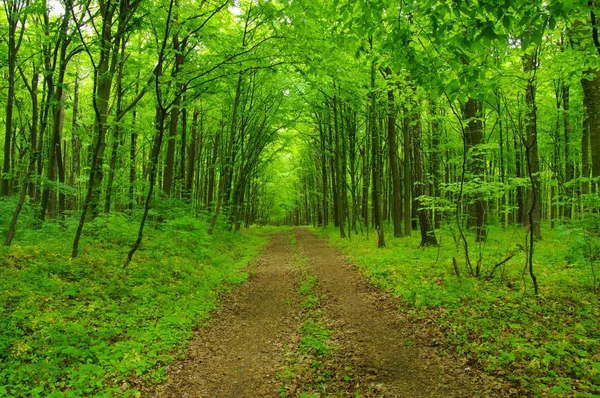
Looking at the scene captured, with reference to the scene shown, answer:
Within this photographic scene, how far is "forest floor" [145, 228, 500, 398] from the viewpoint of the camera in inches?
180

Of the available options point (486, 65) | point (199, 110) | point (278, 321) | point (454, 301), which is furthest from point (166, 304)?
point (199, 110)

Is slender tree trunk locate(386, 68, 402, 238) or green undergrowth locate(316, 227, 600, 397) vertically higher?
slender tree trunk locate(386, 68, 402, 238)

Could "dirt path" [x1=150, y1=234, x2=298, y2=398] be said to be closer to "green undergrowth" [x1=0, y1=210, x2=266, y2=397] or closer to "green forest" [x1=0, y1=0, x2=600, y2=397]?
"green forest" [x1=0, y1=0, x2=600, y2=397]

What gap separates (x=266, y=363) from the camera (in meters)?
5.54

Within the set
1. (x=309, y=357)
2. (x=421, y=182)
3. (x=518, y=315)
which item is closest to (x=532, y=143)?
(x=518, y=315)

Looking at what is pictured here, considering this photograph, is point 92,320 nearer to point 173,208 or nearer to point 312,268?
point 312,268

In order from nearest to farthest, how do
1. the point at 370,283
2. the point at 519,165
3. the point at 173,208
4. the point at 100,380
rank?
the point at 100,380 → the point at 370,283 → the point at 173,208 → the point at 519,165

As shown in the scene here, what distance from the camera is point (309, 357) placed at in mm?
5523

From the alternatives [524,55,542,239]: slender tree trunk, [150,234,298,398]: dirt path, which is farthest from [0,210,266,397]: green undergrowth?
[524,55,542,239]: slender tree trunk

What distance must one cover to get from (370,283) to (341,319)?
2.66m

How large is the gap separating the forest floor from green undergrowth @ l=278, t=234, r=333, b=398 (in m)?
0.01

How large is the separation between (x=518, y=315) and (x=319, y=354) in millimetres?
3553

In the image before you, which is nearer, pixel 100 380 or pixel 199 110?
pixel 100 380

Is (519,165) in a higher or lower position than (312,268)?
higher
